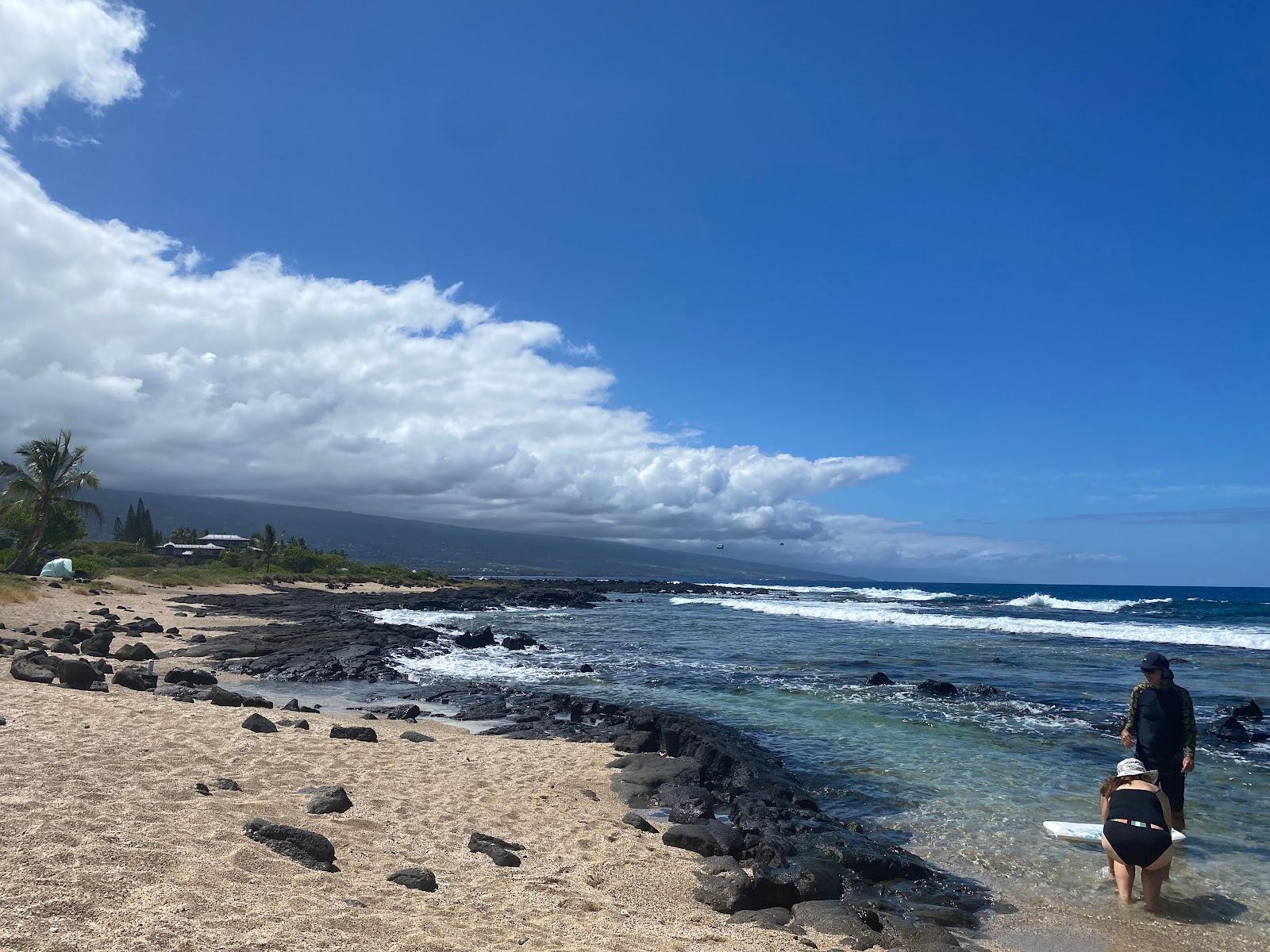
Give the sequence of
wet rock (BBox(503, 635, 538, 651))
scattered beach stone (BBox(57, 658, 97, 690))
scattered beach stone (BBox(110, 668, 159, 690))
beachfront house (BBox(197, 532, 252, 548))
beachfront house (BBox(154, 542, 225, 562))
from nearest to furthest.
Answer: scattered beach stone (BBox(57, 658, 97, 690)) < scattered beach stone (BBox(110, 668, 159, 690)) < wet rock (BBox(503, 635, 538, 651)) < beachfront house (BBox(154, 542, 225, 562)) < beachfront house (BBox(197, 532, 252, 548))

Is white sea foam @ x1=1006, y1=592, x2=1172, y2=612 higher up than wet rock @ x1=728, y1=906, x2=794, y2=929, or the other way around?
wet rock @ x1=728, y1=906, x2=794, y2=929

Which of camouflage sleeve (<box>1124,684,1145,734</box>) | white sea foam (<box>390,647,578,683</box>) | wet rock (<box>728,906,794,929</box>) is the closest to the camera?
wet rock (<box>728,906,794,929</box>)

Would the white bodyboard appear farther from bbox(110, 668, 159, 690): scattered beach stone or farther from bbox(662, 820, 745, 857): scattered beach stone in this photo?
bbox(110, 668, 159, 690): scattered beach stone

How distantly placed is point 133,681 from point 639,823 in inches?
388

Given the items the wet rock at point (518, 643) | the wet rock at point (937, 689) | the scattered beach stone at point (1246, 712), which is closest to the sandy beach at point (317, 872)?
the scattered beach stone at point (1246, 712)

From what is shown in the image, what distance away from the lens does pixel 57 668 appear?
41.1 feet

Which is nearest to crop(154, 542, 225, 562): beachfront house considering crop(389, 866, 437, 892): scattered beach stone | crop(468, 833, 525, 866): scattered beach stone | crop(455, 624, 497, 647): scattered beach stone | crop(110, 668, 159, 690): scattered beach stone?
crop(455, 624, 497, 647): scattered beach stone

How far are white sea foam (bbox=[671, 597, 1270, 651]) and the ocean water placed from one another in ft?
1.35

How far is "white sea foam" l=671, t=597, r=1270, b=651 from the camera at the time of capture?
128ft

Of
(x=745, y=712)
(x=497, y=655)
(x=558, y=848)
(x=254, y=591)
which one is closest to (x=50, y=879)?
(x=558, y=848)

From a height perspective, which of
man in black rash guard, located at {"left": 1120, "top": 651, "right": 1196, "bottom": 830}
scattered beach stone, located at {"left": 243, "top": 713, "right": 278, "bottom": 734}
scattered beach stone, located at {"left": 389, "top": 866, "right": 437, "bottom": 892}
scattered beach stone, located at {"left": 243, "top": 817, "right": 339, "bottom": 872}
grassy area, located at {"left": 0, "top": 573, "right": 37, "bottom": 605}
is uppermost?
man in black rash guard, located at {"left": 1120, "top": 651, "right": 1196, "bottom": 830}

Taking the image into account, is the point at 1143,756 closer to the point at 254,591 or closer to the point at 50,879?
the point at 50,879

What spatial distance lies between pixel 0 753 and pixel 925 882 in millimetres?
8921

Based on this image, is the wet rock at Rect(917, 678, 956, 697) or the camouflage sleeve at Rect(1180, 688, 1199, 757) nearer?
the camouflage sleeve at Rect(1180, 688, 1199, 757)
